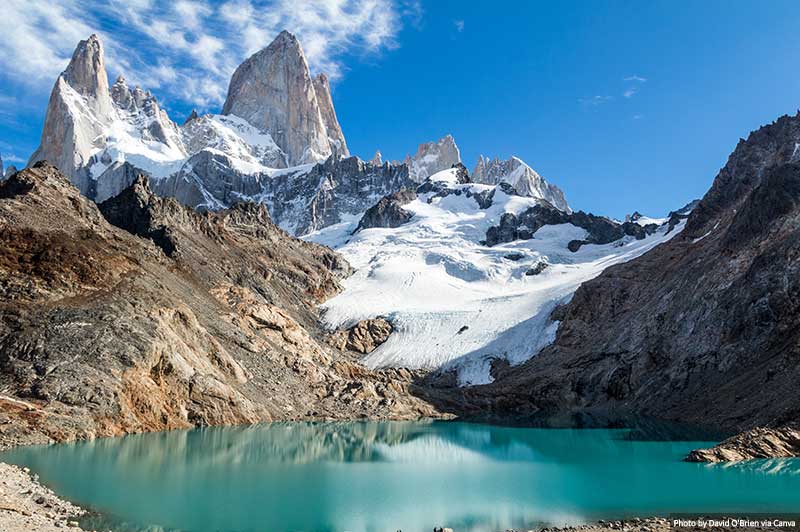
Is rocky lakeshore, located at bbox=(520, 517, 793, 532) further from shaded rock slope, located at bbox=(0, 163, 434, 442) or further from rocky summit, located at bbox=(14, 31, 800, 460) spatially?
shaded rock slope, located at bbox=(0, 163, 434, 442)

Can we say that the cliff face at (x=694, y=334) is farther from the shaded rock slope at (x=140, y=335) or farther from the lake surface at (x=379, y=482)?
the shaded rock slope at (x=140, y=335)

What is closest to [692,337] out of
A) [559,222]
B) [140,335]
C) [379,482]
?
[379,482]

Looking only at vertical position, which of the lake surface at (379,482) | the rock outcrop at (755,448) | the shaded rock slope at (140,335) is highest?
the shaded rock slope at (140,335)

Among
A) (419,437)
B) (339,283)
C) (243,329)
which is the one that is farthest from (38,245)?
(339,283)

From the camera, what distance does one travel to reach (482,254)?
167 meters

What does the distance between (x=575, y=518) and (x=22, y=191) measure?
64.3 m

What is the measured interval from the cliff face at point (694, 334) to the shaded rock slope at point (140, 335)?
18697 mm

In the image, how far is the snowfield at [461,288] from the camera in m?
98.4

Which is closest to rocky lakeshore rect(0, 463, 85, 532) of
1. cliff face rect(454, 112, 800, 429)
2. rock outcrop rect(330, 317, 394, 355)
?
cliff face rect(454, 112, 800, 429)

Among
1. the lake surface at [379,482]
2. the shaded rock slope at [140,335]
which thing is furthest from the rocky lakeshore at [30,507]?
the shaded rock slope at [140,335]

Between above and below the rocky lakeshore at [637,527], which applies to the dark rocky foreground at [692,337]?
above

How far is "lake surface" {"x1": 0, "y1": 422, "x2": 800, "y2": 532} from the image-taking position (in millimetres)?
24531

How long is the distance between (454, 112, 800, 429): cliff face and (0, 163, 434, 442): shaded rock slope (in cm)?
1870

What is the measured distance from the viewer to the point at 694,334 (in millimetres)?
66750
